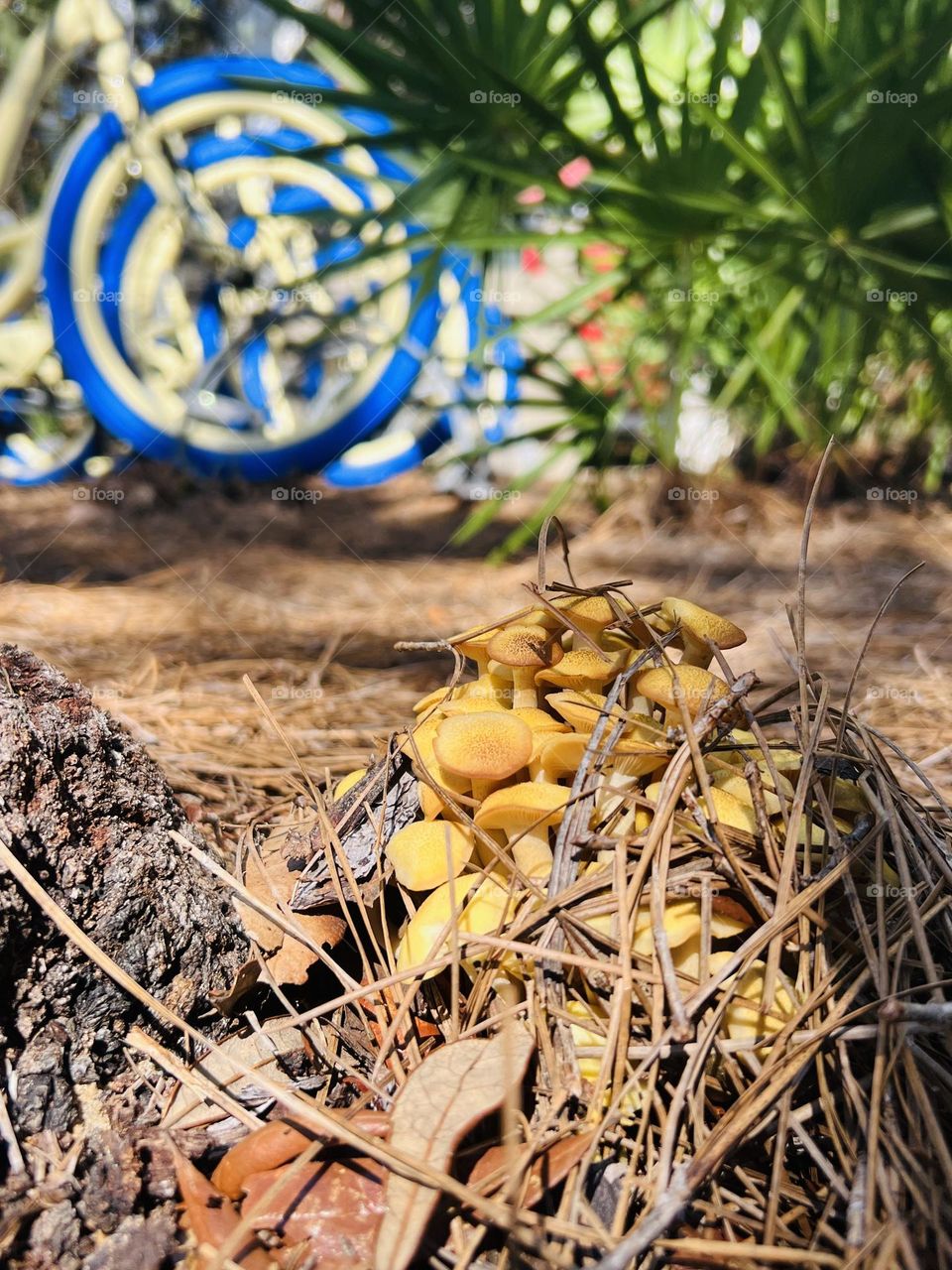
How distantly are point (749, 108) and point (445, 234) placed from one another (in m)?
0.82

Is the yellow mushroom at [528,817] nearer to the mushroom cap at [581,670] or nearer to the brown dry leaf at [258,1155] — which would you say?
the mushroom cap at [581,670]

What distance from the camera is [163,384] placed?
3.92 metres

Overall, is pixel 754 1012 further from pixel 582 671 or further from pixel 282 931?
pixel 282 931

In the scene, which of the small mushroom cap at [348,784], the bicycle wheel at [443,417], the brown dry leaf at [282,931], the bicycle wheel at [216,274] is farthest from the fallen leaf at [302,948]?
the bicycle wheel at [443,417]

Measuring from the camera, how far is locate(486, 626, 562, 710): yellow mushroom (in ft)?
2.59

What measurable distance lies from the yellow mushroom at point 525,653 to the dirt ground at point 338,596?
24 cm

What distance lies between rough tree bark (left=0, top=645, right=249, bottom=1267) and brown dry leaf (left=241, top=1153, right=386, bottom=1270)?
0.24 ft

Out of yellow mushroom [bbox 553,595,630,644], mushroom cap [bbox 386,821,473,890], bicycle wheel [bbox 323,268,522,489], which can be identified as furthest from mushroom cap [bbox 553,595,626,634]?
bicycle wheel [bbox 323,268,522,489]

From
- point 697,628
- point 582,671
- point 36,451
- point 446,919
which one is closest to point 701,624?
point 697,628

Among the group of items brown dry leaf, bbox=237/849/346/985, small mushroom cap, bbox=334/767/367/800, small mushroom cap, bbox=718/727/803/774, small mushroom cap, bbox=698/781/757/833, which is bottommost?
brown dry leaf, bbox=237/849/346/985

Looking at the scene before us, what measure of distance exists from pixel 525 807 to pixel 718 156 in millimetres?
2231

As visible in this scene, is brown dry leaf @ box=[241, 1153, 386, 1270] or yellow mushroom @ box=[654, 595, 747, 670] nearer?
brown dry leaf @ box=[241, 1153, 386, 1270]

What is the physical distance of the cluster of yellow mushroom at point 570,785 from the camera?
0.71 m

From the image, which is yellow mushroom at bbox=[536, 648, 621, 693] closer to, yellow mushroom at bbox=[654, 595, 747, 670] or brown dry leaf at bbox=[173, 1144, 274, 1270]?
yellow mushroom at bbox=[654, 595, 747, 670]
